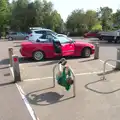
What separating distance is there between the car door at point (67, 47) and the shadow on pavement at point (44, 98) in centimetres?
609

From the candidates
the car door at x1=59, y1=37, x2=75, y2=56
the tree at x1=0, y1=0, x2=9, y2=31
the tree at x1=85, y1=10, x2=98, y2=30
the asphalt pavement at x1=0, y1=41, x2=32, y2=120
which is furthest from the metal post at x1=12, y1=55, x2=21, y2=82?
the tree at x1=85, y1=10, x2=98, y2=30

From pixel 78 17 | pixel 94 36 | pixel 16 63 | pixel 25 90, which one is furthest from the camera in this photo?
pixel 78 17

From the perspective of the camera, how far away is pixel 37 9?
153 feet

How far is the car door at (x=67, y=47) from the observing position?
12.5 m

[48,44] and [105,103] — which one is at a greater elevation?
[48,44]

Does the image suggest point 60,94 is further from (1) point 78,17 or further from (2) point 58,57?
(1) point 78,17

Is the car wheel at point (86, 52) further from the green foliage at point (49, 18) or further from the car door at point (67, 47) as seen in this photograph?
the green foliage at point (49, 18)

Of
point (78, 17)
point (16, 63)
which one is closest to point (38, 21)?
point (78, 17)

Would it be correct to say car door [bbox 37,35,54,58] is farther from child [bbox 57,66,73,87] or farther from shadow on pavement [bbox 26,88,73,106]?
child [bbox 57,66,73,87]

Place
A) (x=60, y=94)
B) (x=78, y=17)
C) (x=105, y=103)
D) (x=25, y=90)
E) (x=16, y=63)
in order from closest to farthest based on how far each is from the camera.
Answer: (x=105, y=103), (x=60, y=94), (x=25, y=90), (x=16, y=63), (x=78, y=17)

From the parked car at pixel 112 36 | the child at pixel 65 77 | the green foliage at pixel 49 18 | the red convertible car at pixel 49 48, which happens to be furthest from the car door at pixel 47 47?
the green foliage at pixel 49 18

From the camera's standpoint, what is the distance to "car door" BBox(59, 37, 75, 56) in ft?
41.1

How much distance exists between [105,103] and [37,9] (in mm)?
42827

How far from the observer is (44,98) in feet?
20.4
